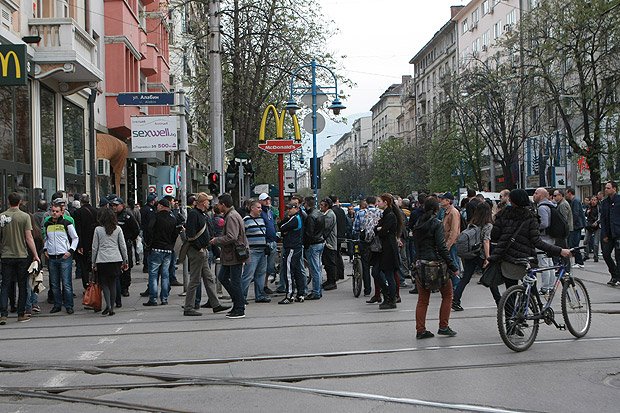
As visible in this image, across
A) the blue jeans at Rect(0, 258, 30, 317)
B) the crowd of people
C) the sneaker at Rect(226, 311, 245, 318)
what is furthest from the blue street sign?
the sneaker at Rect(226, 311, 245, 318)

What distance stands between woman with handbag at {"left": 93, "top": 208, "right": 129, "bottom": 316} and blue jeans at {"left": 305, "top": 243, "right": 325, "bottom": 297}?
10.9ft

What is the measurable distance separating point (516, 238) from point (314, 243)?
6053 mm

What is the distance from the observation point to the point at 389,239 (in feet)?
42.7

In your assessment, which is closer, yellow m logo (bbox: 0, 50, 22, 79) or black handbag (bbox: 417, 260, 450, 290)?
black handbag (bbox: 417, 260, 450, 290)

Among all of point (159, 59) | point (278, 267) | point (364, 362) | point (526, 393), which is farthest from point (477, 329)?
point (159, 59)

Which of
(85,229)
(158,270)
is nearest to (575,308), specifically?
(158,270)

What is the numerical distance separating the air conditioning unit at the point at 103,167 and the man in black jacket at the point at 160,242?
43.8 ft

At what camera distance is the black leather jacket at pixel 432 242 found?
10.1 metres

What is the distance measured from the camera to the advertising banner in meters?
18.9

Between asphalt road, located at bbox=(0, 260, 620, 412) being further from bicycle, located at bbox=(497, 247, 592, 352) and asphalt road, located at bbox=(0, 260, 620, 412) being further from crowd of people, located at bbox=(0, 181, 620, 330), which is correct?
crowd of people, located at bbox=(0, 181, 620, 330)

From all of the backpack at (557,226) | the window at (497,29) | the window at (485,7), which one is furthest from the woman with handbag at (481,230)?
the window at (485,7)

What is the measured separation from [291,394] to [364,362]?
1.58 metres

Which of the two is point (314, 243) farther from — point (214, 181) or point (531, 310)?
point (214, 181)

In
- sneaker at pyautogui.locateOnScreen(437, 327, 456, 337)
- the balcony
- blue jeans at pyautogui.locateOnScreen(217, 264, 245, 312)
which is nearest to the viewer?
sneaker at pyautogui.locateOnScreen(437, 327, 456, 337)
